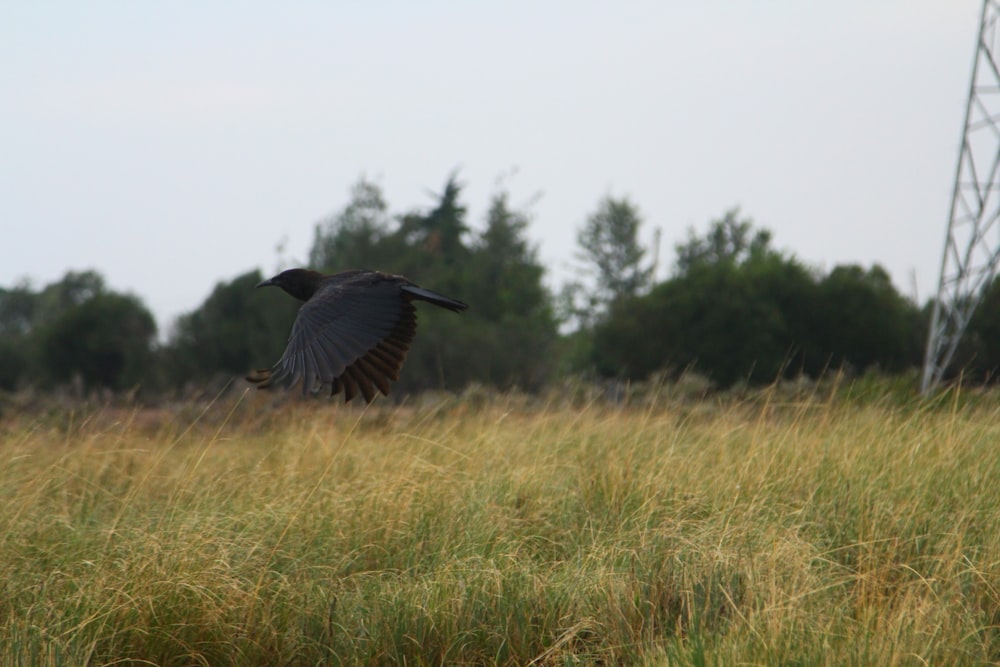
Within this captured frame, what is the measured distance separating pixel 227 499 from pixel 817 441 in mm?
2834

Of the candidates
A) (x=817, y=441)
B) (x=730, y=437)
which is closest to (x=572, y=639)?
(x=817, y=441)

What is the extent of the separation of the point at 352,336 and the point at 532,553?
1.21 metres

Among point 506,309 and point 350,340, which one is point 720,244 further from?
point 350,340

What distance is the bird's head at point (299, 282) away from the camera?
572 cm

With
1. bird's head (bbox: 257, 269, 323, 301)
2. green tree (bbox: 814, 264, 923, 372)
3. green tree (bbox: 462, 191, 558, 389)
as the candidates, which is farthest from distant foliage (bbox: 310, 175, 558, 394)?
bird's head (bbox: 257, 269, 323, 301)

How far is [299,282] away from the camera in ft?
18.9

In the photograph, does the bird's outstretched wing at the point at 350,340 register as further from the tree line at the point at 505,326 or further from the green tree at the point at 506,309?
the green tree at the point at 506,309

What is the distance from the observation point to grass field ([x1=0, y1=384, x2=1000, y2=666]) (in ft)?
13.4

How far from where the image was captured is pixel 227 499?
528 cm

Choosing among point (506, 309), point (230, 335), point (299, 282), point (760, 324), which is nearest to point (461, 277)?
point (506, 309)

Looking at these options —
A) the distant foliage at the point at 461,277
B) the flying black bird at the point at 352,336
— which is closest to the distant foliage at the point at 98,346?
the distant foliage at the point at 461,277

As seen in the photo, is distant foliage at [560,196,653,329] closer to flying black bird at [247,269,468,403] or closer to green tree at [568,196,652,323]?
green tree at [568,196,652,323]

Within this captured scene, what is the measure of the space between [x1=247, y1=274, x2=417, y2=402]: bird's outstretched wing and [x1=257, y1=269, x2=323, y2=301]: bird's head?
386mm

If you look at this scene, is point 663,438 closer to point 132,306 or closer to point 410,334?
point 410,334
